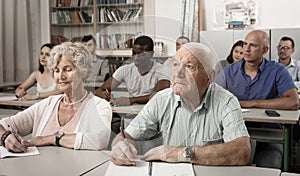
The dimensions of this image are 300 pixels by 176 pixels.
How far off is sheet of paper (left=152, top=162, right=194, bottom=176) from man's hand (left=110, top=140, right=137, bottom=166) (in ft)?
0.31

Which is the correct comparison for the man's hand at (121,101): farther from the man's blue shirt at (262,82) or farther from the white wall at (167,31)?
the man's blue shirt at (262,82)

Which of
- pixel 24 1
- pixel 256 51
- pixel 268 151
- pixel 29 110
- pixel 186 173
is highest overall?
pixel 24 1

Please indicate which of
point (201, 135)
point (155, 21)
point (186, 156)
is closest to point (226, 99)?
point (201, 135)

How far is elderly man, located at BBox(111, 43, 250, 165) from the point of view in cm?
147

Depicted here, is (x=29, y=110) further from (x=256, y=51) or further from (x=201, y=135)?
(x=256, y=51)

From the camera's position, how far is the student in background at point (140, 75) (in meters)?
1.27

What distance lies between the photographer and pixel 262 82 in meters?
2.95

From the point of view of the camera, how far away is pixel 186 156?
148 centimetres

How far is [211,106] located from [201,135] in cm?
13

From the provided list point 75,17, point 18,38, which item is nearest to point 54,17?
point 75,17

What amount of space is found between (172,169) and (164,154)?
0.09 meters

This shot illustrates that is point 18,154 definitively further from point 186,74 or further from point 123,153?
point 186,74

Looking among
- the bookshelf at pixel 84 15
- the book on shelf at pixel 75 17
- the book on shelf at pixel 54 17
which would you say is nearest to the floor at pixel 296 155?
the bookshelf at pixel 84 15

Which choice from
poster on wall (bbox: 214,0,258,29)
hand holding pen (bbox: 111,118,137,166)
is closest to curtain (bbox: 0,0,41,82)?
poster on wall (bbox: 214,0,258,29)
